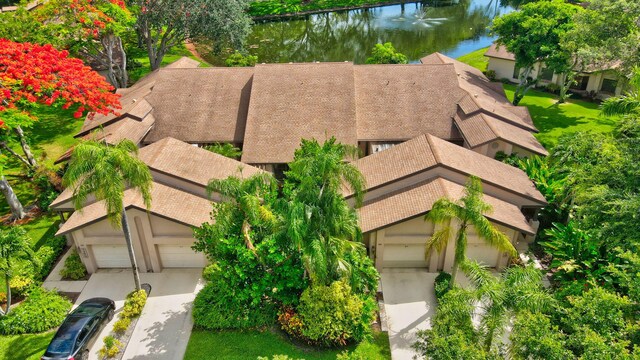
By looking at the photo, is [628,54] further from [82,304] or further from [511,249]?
[82,304]

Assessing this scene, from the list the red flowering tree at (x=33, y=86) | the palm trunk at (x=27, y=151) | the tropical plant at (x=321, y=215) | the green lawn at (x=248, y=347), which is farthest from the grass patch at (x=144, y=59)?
the tropical plant at (x=321, y=215)

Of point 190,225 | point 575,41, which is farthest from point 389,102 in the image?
point 190,225

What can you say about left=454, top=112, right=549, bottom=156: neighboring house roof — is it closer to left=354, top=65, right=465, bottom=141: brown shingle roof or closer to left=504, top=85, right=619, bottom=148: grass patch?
left=354, top=65, right=465, bottom=141: brown shingle roof

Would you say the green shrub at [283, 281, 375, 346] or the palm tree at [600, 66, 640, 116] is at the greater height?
the palm tree at [600, 66, 640, 116]

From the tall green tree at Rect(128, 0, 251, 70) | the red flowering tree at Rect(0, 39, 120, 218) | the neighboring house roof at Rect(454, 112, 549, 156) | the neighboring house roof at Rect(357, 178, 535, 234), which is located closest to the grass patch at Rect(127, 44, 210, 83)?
the tall green tree at Rect(128, 0, 251, 70)

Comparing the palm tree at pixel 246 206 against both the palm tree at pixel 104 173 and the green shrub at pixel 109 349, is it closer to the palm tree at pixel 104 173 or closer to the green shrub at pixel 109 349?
the palm tree at pixel 104 173

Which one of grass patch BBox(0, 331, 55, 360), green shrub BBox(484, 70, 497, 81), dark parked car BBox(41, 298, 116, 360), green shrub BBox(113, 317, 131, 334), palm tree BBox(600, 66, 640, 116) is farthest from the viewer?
green shrub BBox(484, 70, 497, 81)
